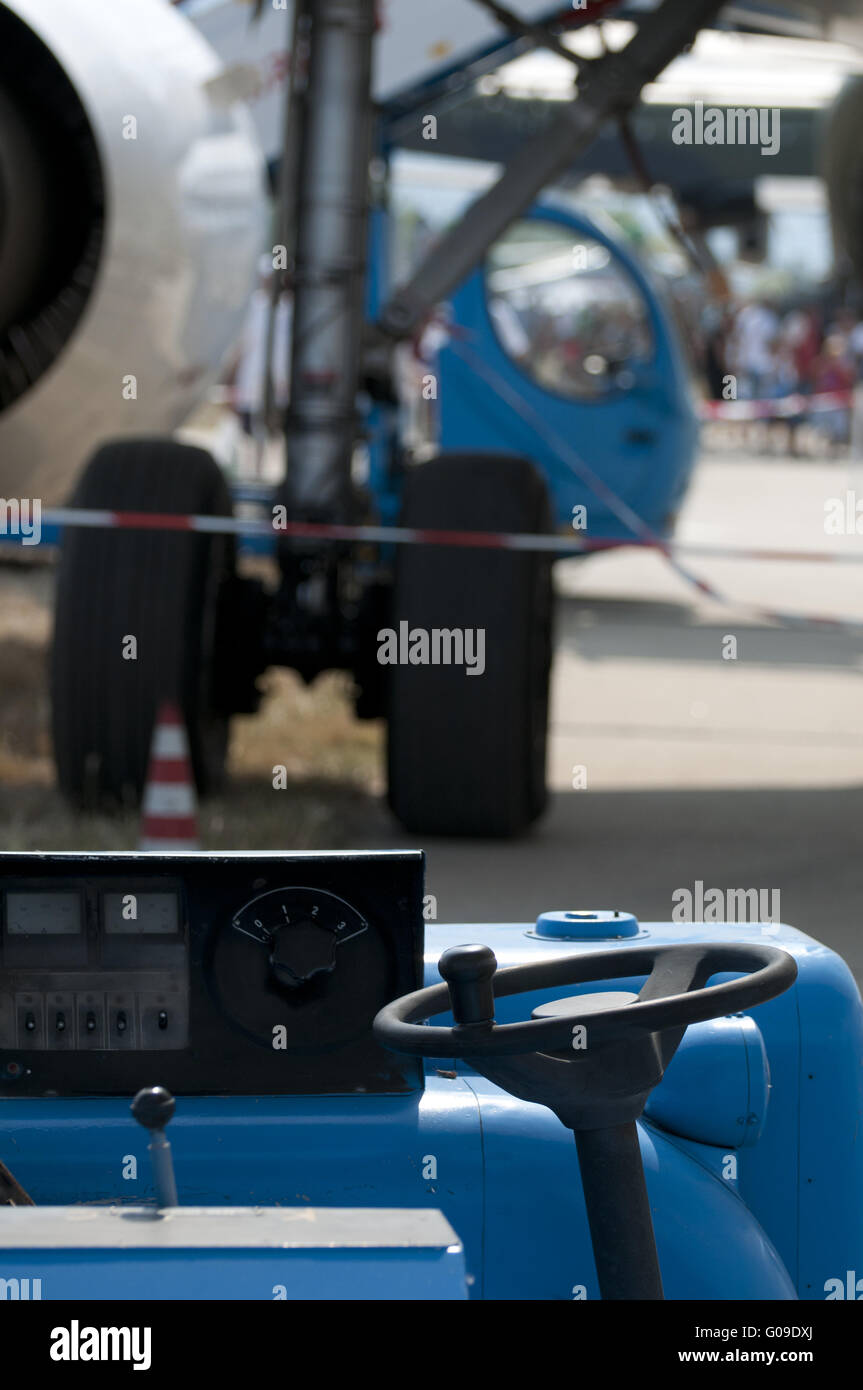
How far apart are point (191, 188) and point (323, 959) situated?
4118 mm

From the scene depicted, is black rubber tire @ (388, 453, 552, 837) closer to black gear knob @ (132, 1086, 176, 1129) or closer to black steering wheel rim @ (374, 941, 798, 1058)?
black steering wheel rim @ (374, 941, 798, 1058)

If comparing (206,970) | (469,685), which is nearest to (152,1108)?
(206,970)

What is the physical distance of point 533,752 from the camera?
218 inches

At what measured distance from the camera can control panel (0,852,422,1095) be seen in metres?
1.76

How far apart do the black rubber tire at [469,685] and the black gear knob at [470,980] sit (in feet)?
12.8

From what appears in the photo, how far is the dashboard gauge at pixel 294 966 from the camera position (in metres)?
1.78

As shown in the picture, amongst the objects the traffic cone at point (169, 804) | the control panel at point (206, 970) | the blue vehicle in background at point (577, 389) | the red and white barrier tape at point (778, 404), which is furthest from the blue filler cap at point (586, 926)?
the red and white barrier tape at point (778, 404)

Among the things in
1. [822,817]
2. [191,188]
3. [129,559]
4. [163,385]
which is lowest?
[822,817]

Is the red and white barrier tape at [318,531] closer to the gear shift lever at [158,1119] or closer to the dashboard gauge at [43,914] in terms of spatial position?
the dashboard gauge at [43,914]

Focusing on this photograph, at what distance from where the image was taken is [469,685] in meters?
5.37

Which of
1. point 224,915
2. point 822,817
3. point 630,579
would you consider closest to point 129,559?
point 822,817

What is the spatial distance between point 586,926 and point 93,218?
3.53m

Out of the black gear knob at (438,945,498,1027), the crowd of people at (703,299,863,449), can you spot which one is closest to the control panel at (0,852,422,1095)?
the black gear knob at (438,945,498,1027)

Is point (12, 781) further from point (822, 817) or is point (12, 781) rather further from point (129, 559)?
point (822, 817)
